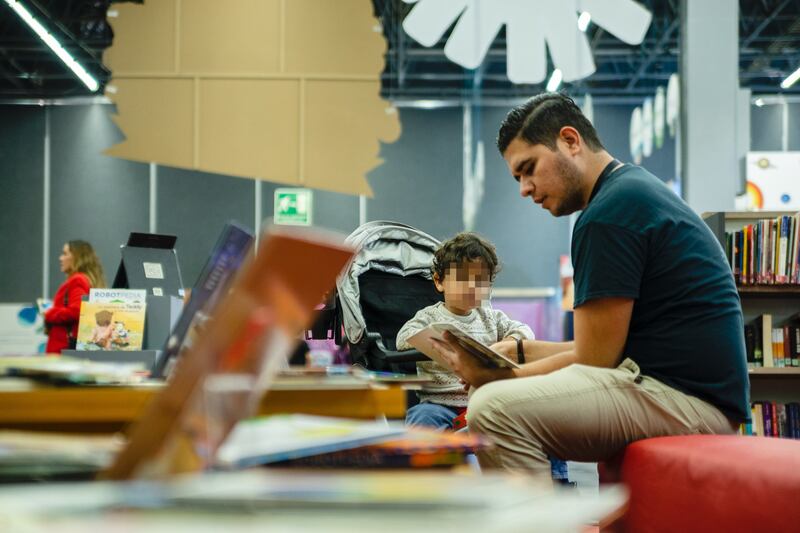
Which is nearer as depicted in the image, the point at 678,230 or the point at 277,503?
the point at 277,503

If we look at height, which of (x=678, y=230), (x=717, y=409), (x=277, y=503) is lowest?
(x=717, y=409)

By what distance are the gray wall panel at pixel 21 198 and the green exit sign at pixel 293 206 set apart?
2.28 m

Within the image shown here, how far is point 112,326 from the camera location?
344cm

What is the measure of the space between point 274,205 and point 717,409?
421 cm

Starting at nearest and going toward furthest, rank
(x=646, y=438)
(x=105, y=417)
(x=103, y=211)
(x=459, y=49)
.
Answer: (x=105, y=417)
(x=646, y=438)
(x=459, y=49)
(x=103, y=211)

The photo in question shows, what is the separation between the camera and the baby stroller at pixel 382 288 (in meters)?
3.18

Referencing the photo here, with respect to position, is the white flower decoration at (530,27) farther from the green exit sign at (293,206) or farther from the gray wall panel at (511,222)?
the green exit sign at (293,206)

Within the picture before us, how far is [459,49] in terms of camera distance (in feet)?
18.9

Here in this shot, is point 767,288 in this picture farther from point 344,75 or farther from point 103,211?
point 103,211

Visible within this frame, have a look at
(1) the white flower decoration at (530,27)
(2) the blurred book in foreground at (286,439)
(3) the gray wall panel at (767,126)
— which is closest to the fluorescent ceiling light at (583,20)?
(1) the white flower decoration at (530,27)

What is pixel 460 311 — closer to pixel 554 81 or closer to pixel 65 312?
pixel 554 81

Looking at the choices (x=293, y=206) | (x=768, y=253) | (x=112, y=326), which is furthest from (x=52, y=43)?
(x=768, y=253)

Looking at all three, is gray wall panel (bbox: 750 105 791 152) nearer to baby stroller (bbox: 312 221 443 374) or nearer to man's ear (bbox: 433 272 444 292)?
baby stroller (bbox: 312 221 443 374)

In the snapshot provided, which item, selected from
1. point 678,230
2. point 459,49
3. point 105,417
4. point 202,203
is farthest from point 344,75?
point 105,417
